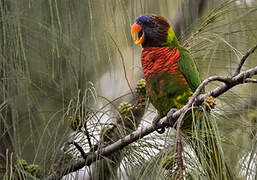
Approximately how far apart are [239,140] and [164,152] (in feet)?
2.51

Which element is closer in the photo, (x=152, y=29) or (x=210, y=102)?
(x=210, y=102)

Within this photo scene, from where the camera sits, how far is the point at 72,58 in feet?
4.32

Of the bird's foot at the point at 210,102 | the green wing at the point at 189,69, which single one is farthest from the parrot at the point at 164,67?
the bird's foot at the point at 210,102

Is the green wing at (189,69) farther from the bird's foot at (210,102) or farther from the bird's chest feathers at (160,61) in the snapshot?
the bird's foot at (210,102)

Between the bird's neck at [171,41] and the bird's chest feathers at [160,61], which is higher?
the bird's neck at [171,41]

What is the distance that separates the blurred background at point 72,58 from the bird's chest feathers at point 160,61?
8 cm

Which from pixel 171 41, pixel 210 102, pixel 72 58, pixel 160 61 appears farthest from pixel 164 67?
pixel 210 102

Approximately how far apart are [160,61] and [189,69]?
13cm

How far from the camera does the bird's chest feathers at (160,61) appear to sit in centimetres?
152

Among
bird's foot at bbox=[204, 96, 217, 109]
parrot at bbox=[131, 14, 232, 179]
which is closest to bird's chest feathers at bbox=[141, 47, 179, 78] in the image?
parrot at bbox=[131, 14, 232, 179]

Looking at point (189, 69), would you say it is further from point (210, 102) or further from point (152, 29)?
point (210, 102)

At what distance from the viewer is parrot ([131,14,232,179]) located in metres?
1.47

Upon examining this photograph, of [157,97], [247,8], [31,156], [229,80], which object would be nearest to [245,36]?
[247,8]

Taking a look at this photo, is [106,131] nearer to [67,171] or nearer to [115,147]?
[115,147]
